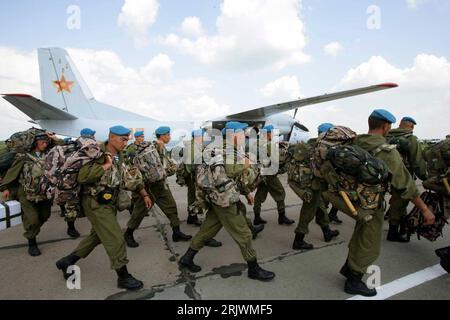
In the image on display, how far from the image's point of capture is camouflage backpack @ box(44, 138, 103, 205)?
2512 millimetres

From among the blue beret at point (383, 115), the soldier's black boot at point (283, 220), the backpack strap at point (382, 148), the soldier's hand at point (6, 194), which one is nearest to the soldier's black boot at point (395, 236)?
the soldier's black boot at point (283, 220)

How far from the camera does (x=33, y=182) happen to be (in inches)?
138

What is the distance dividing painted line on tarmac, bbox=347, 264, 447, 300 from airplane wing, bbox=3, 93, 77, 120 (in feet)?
35.6

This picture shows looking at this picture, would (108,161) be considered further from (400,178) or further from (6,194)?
(400,178)

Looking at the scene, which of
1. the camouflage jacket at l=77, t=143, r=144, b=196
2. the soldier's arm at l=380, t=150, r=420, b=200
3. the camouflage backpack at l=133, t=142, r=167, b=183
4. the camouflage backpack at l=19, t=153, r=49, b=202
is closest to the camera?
the soldier's arm at l=380, t=150, r=420, b=200

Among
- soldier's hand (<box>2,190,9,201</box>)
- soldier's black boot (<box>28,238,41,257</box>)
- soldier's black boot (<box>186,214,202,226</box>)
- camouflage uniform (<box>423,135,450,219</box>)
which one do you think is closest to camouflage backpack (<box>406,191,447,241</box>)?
camouflage uniform (<box>423,135,450,219</box>)

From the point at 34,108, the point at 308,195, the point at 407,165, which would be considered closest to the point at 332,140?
the point at 308,195

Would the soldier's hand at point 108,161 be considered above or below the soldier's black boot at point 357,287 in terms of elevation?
above

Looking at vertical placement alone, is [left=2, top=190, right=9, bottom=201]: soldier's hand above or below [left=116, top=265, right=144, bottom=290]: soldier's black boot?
above

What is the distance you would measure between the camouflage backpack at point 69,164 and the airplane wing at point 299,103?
36.4 feet

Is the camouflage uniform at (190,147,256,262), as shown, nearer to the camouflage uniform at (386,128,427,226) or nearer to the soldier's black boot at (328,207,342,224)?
the camouflage uniform at (386,128,427,226)

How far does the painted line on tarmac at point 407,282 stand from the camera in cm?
256

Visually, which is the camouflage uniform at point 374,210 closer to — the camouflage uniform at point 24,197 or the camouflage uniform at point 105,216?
the camouflage uniform at point 105,216

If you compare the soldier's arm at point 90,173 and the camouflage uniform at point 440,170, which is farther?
the camouflage uniform at point 440,170
